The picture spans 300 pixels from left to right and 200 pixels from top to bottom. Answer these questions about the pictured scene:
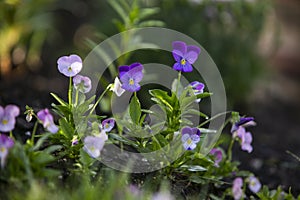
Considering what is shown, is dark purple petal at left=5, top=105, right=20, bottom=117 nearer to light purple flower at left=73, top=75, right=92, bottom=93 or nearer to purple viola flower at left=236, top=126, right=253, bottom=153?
light purple flower at left=73, top=75, right=92, bottom=93

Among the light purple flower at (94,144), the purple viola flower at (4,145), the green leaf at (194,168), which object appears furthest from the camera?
the green leaf at (194,168)

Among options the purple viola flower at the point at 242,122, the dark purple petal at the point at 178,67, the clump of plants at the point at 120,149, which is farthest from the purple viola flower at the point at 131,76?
the purple viola flower at the point at 242,122

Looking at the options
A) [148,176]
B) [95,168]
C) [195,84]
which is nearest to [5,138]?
[95,168]

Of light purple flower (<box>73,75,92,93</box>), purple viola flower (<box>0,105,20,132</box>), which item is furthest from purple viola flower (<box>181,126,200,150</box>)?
purple viola flower (<box>0,105,20,132</box>)

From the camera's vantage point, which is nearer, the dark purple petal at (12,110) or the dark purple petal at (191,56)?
the dark purple petal at (12,110)

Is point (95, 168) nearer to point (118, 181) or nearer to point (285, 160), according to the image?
point (118, 181)

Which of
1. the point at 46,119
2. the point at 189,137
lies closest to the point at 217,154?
the point at 189,137

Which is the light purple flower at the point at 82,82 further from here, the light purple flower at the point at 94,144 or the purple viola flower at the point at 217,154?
the purple viola flower at the point at 217,154
